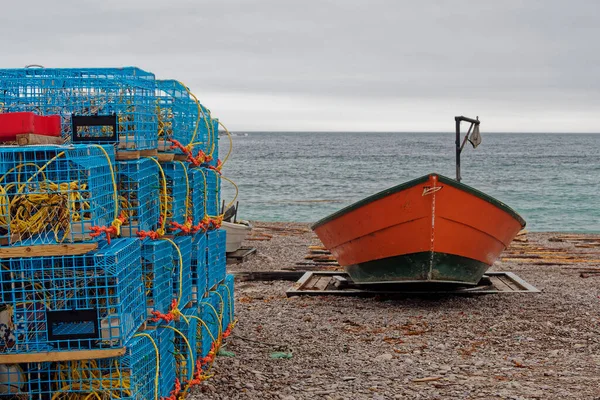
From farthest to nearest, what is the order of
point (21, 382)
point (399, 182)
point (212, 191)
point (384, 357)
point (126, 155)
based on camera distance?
point (399, 182), point (212, 191), point (384, 357), point (126, 155), point (21, 382)

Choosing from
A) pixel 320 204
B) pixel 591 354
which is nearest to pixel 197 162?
pixel 591 354

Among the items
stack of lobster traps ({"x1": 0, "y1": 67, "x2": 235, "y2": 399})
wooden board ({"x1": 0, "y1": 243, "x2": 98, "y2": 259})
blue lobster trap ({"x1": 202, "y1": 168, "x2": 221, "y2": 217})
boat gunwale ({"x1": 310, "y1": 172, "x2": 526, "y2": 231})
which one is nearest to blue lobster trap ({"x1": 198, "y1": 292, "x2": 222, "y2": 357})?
stack of lobster traps ({"x1": 0, "y1": 67, "x2": 235, "y2": 399})

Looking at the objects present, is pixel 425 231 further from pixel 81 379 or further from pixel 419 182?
pixel 81 379

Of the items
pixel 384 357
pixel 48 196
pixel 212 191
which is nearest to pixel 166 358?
pixel 48 196

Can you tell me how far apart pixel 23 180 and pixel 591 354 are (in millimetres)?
5478

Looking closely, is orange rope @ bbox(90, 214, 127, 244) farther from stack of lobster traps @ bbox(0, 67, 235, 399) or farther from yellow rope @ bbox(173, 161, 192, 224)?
yellow rope @ bbox(173, 161, 192, 224)

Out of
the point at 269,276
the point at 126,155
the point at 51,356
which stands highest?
the point at 126,155

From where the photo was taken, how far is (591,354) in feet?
23.0

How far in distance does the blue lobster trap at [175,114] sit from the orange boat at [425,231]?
10.2 ft

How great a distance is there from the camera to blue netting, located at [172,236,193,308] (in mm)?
5500

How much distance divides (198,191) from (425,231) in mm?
3490

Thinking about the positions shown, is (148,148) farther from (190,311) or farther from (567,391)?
(567,391)

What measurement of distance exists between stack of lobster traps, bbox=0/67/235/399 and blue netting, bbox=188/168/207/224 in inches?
1.0

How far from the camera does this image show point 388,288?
9.82 m
